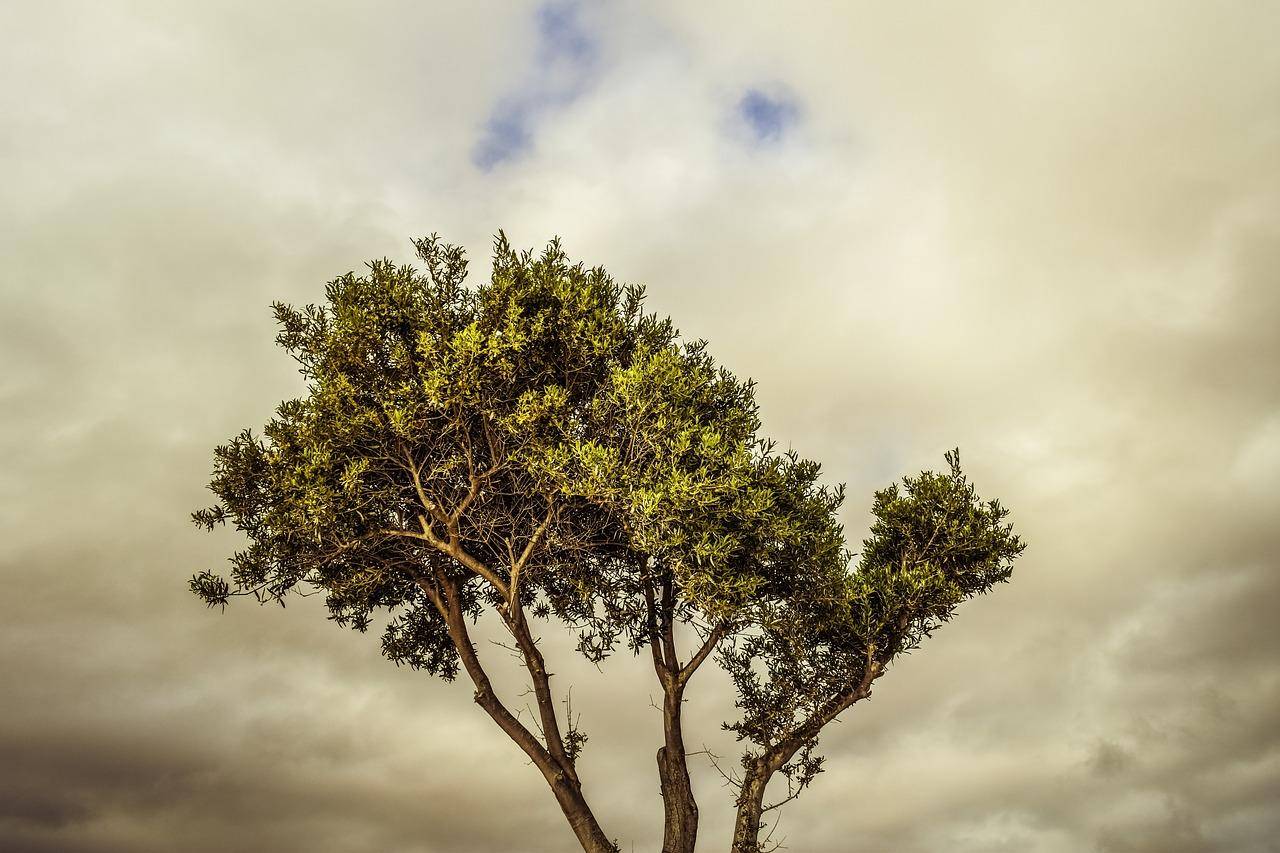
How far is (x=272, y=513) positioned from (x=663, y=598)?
10.4 metres

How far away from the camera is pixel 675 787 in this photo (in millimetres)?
25359

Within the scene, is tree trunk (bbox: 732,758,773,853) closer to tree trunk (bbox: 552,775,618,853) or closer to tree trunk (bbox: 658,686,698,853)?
tree trunk (bbox: 658,686,698,853)

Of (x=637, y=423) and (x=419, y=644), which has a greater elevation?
(x=637, y=423)

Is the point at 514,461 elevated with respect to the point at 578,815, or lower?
elevated

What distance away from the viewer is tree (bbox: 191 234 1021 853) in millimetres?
23922

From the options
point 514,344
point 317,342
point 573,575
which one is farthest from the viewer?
point 573,575

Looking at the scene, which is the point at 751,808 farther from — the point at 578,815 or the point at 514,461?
the point at 514,461

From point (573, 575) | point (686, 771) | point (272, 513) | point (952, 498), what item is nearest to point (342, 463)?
point (272, 513)

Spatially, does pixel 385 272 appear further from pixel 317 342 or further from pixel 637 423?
pixel 637 423

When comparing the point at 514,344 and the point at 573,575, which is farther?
the point at 573,575

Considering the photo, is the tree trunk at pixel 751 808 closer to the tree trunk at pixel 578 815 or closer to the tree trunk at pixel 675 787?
the tree trunk at pixel 675 787

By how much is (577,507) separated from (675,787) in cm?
761

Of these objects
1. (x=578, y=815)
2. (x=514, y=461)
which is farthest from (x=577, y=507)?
(x=578, y=815)

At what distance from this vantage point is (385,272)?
25219mm
